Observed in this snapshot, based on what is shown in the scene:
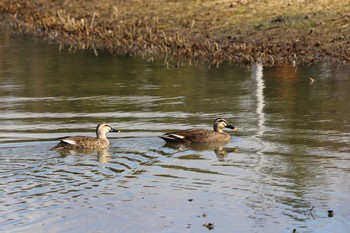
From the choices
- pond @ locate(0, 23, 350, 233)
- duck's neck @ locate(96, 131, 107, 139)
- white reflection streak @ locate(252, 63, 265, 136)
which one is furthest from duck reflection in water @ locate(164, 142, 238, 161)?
duck's neck @ locate(96, 131, 107, 139)

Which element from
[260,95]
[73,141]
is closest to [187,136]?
[73,141]

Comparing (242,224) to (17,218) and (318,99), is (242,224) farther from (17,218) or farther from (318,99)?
(318,99)

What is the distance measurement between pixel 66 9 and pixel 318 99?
16.1 meters

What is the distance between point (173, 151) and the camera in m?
17.8

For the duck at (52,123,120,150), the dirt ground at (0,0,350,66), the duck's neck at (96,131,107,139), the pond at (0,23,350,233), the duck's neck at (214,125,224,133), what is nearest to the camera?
the pond at (0,23,350,233)

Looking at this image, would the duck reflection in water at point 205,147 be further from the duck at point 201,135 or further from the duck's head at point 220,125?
the duck's head at point 220,125

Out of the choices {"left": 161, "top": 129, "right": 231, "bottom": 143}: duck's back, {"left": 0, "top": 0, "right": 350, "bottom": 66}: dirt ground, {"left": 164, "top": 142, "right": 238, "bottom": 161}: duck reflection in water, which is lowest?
{"left": 164, "top": 142, "right": 238, "bottom": 161}: duck reflection in water

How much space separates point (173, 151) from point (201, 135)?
2.95 ft

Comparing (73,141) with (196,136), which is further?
(196,136)

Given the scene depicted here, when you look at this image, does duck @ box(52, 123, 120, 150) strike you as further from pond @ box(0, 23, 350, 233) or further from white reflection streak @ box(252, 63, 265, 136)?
white reflection streak @ box(252, 63, 265, 136)

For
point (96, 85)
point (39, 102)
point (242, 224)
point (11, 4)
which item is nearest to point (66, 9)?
point (11, 4)

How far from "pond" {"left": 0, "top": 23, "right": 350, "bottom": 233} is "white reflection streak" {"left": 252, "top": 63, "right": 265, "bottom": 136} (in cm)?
4

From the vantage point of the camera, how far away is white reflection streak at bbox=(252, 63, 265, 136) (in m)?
19.5

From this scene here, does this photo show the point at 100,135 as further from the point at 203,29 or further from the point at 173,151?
the point at 203,29
